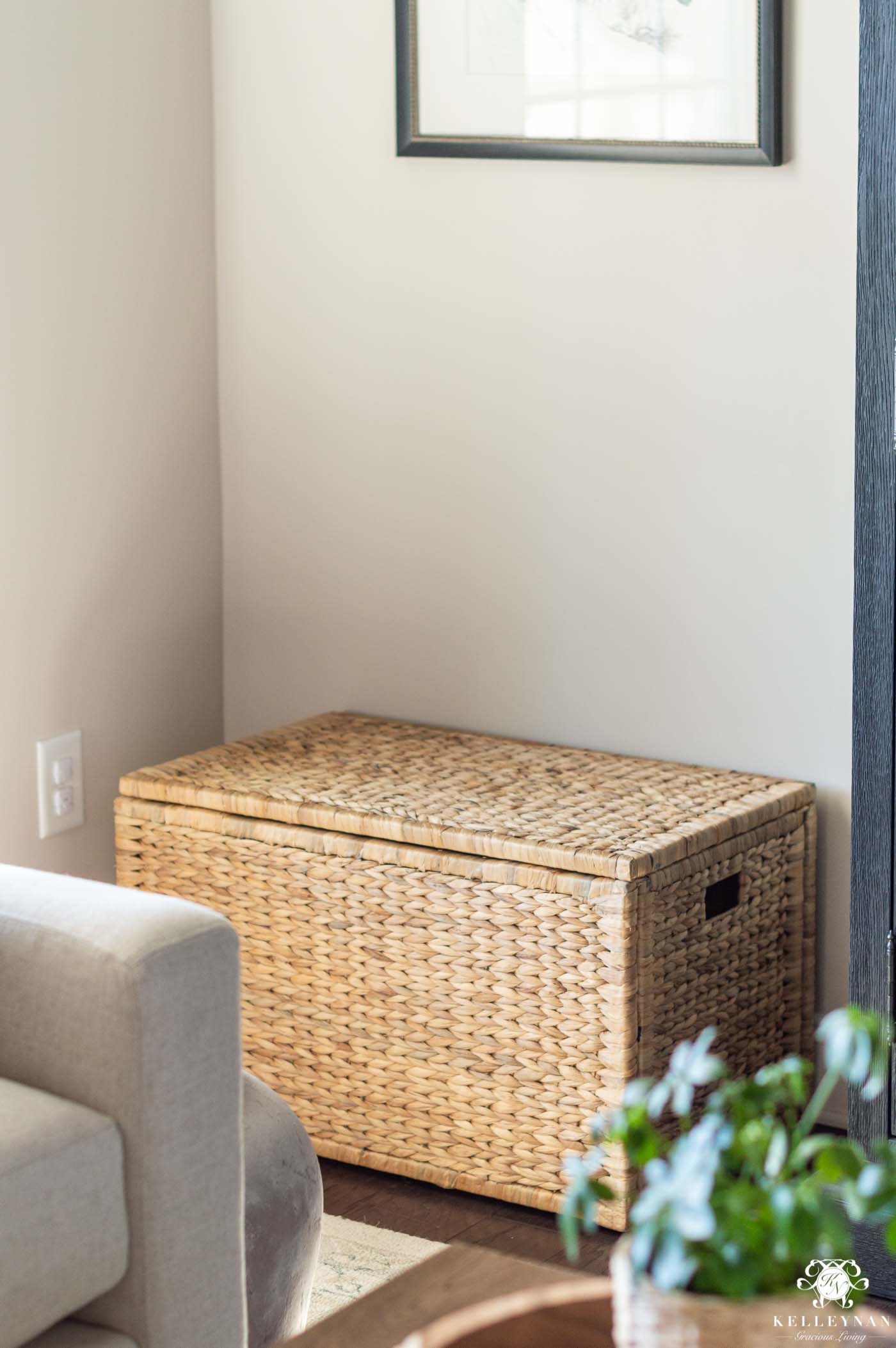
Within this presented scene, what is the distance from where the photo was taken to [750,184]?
82.4 inches

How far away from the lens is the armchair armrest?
133 cm

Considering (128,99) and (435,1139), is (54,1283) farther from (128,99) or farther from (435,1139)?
(128,99)

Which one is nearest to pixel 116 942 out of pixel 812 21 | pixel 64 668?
pixel 64 668

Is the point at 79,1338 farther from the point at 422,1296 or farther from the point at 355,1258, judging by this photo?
the point at 355,1258

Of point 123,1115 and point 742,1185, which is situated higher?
point 742,1185

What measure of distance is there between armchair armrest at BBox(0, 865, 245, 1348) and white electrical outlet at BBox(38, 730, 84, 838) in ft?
2.95

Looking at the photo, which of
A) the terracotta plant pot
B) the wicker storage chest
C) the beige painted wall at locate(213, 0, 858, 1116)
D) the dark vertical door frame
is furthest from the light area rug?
the terracotta plant pot

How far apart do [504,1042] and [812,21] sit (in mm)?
1267

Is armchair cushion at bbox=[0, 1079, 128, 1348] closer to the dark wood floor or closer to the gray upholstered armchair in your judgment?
the gray upholstered armchair

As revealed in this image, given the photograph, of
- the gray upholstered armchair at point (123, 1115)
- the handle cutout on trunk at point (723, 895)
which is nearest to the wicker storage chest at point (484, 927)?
the handle cutout on trunk at point (723, 895)

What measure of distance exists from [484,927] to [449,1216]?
1.14 feet

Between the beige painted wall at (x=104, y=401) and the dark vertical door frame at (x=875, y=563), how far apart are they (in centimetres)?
109

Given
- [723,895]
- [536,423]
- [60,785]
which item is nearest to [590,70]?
[536,423]

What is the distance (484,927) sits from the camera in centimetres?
195
